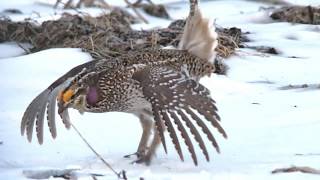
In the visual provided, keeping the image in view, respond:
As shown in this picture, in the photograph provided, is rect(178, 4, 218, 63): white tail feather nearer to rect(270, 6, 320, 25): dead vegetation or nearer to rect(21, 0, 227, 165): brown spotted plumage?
rect(21, 0, 227, 165): brown spotted plumage

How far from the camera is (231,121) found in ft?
17.8

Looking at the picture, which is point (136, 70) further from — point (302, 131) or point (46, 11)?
point (46, 11)

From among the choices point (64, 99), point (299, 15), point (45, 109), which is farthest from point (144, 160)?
point (299, 15)

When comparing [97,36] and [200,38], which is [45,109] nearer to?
[200,38]

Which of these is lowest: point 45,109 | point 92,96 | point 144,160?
point 144,160

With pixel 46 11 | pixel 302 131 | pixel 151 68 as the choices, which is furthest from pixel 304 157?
pixel 46 11

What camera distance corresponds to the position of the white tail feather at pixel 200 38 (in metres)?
5.31

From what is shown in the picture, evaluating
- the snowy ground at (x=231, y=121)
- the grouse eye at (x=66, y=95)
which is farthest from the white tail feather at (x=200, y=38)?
the grouse eye at (x=66, y=95)

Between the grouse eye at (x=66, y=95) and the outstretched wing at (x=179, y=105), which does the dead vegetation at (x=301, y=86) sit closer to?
the outstretched wing at (x=179, y=105)

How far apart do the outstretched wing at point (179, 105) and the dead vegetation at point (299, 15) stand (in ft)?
13.9

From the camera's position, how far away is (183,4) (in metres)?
10.5

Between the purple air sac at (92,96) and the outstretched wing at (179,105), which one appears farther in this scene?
the purple air sac at (92,96)

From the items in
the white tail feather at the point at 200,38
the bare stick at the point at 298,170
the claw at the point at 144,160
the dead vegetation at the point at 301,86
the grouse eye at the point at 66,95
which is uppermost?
the white tail feather at the point at 200,38

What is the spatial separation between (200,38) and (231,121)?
23.0 inches
